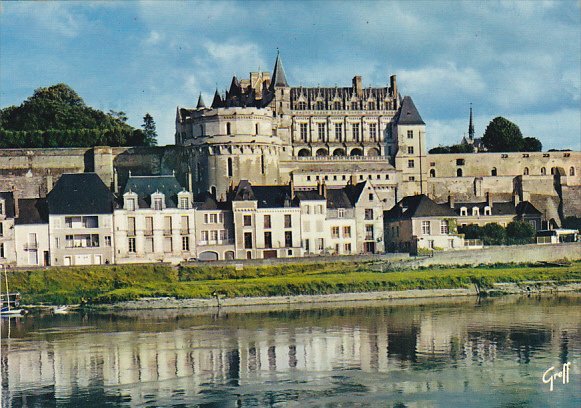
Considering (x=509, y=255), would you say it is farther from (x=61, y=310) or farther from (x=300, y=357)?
(x=300, y=357)

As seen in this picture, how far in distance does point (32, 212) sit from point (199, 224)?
25.9 feet

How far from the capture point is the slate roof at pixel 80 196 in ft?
168

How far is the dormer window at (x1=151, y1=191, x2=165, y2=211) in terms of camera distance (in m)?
52.5

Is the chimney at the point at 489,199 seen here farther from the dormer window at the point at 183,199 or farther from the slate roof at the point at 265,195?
the dormer window at the point at 183,199

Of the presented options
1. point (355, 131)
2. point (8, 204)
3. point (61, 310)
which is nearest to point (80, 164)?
point (8, 204)

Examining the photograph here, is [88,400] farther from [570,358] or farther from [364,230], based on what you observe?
[364,230]

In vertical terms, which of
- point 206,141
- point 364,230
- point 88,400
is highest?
point 206,141

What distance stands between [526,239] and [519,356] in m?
29.1

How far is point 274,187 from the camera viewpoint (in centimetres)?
5647

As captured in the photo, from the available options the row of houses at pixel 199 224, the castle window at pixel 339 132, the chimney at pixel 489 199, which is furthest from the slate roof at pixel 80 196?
the chimney at pixel 489 199

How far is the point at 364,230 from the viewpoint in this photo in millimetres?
56781

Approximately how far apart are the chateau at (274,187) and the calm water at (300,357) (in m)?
9.75

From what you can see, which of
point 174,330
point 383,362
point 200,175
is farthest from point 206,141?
point 383,362

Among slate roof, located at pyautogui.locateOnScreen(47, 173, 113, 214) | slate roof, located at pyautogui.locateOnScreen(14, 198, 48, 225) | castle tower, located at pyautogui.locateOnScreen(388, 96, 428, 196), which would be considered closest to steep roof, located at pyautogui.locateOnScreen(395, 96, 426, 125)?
castle tower, located at pyautogui.locateOnScreen(388, 96, 428, 196)
